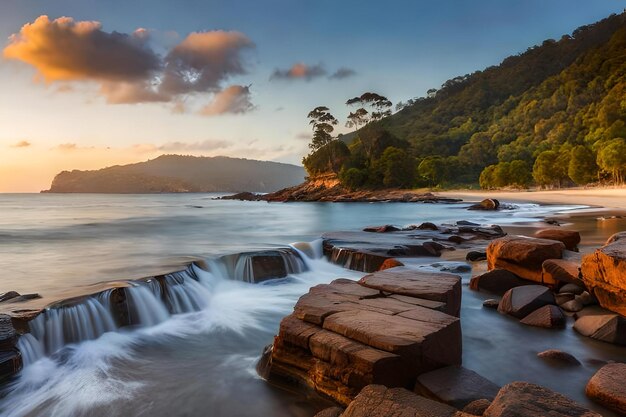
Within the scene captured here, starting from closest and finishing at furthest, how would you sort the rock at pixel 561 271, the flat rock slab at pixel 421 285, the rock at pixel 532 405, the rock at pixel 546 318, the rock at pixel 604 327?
1. the rock at pixel 532 405
2. the rock at pixel 604 327
3. the flat rock slab at pixel 421 285
4. the rock at pixel 546 318
5. the rock at pixel 561 271

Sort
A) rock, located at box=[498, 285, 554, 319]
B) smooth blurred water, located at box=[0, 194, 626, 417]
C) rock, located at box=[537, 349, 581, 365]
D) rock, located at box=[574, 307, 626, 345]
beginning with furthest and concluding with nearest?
rock, located at box=[498, 285, 554, 319] < rock, located at box=[574, 307, 626, 345] < rock, located at box=[537, 349, 581, 365] < smooth blurred water, located at box=[0, 194, 626, 417]

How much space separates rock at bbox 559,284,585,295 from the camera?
317 inches

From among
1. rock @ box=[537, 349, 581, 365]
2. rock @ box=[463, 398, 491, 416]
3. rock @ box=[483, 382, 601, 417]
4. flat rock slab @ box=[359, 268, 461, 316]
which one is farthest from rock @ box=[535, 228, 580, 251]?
rock @ box=[483, 382, 601, 417]

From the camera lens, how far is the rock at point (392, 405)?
337cm

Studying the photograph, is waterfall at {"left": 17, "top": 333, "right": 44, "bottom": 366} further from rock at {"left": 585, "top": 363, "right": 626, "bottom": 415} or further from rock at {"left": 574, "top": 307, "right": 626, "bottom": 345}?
rock at {"left": 574, "top": 307, "right": 626, "bottom": 345}

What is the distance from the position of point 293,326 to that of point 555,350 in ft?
12.6

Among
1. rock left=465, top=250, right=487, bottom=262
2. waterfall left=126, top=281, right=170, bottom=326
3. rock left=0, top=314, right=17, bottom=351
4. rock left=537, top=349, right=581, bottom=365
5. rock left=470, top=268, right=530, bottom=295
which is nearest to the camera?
rock left=537, top=349, right=581, bottom=365

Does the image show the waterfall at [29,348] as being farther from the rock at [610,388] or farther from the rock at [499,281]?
the rock at [499,281]

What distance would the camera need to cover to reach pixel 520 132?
12156 cm

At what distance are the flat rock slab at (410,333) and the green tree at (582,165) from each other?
79.0m

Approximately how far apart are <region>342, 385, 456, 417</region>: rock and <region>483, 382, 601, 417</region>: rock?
407 millimetres

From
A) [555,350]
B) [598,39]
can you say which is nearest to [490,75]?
[598,39]

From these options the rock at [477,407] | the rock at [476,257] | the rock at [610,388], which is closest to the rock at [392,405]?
the rock at [477,407]

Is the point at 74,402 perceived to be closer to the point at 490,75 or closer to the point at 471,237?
the point at 471,237
